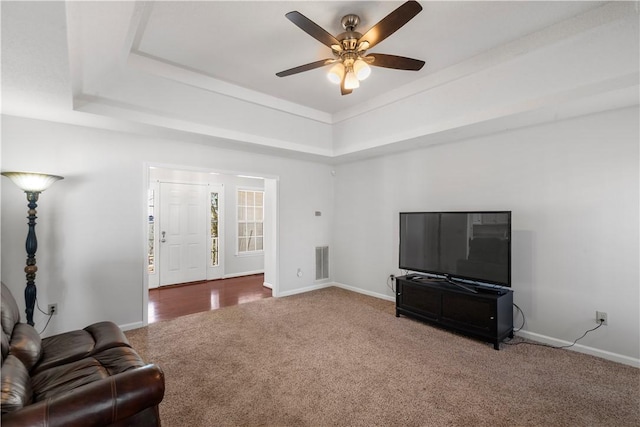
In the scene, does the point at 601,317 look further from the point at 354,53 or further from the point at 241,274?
the point at 241,274

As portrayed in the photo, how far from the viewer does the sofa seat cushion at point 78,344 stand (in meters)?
1.84

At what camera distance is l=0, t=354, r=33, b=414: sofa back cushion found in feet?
4.01

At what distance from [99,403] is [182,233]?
4.85 metres

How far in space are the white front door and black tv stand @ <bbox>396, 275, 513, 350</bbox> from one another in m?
4.11

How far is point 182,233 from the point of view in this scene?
19.1 feet

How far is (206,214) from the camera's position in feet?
19.9

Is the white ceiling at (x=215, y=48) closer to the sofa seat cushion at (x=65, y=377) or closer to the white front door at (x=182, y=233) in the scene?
the sofa seat cushion at (x=65, y=377)

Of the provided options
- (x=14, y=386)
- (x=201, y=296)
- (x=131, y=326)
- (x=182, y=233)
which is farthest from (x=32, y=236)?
(x=182, y=233)

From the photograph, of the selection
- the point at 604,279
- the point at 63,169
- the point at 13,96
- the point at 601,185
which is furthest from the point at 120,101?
the point at 604,279

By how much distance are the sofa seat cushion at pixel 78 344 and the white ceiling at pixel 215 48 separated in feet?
6.21

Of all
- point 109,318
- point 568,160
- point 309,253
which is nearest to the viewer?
point 568,160

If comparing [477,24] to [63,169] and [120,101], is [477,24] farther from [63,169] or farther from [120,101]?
[63,169]

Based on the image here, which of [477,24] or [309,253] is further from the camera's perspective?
[309,253]

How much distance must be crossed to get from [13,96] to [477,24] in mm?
3992
